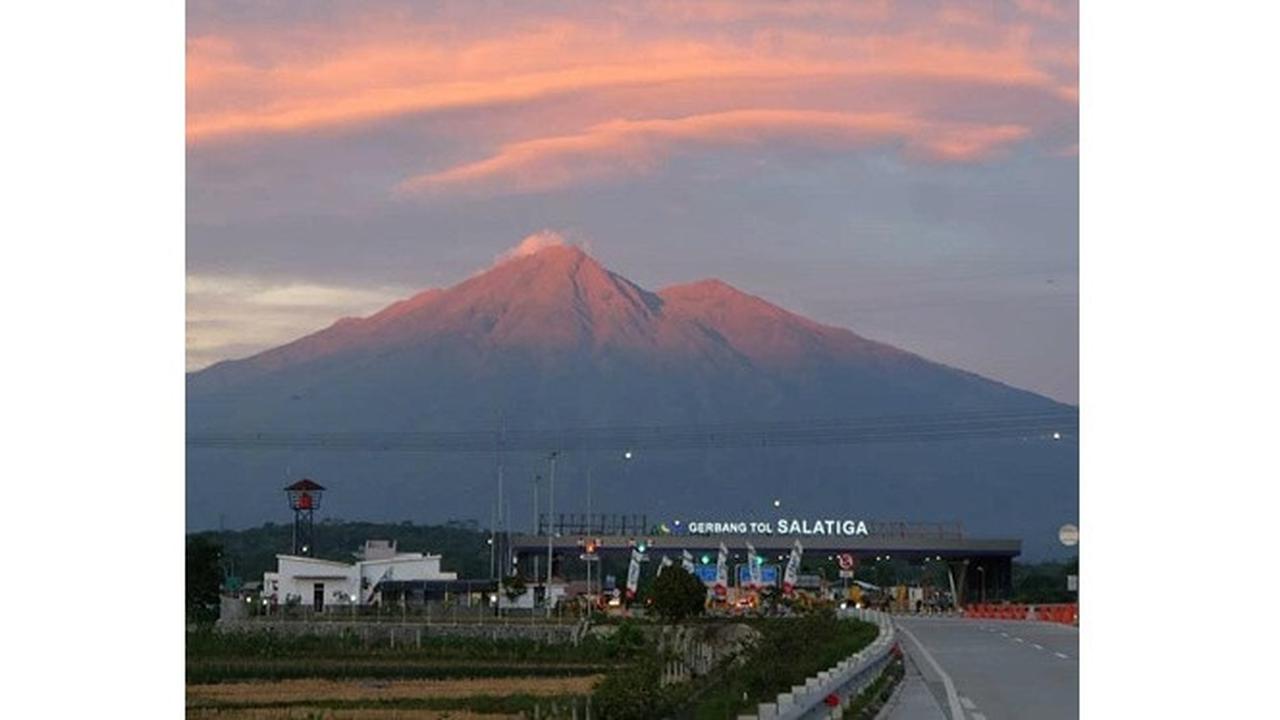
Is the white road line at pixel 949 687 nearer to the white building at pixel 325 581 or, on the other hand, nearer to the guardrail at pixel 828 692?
the guardrail at pixel 828 692

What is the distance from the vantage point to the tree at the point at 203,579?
128863mm

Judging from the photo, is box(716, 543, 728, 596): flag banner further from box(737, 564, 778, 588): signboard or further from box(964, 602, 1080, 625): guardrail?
box(964, 602, 1080, 625): guardrail

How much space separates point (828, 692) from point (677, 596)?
74.9 meters

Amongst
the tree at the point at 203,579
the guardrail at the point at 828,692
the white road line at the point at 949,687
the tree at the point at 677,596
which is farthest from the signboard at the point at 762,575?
the guardrail at the point at 828,692

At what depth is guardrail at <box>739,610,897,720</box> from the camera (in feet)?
70.7

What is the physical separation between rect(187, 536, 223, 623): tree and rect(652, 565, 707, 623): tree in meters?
33.2

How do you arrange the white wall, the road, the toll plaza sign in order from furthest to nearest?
the toll plaza sign
the white wall
the road

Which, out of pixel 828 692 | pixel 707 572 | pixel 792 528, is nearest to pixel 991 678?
pixel 828 692

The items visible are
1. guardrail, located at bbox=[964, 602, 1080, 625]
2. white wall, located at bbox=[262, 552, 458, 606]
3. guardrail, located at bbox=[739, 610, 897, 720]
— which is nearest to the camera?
guardrail, located at bbox=[739, 610, 897, 720]

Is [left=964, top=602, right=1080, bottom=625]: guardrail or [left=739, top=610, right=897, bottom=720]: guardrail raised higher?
[left=739, top=610, right=897, bottom=720]: guardrail

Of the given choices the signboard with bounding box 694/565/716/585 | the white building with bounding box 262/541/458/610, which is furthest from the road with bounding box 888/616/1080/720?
the signboard with bounding box 694/565/716/585
